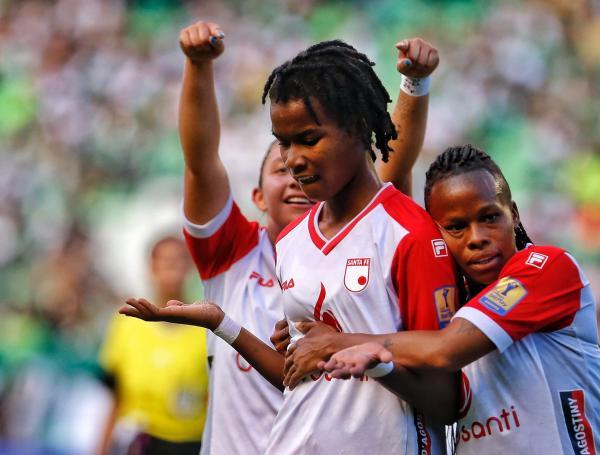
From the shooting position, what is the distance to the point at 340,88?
3.32 metres

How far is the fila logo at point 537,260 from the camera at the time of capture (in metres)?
3.29

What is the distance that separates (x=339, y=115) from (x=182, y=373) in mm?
3633

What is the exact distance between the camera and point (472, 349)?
3.09 m

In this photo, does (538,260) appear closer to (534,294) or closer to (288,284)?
(534,294)

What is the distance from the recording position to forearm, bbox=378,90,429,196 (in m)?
4.23

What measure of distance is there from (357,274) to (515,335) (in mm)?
547

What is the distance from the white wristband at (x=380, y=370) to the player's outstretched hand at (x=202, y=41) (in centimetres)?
172

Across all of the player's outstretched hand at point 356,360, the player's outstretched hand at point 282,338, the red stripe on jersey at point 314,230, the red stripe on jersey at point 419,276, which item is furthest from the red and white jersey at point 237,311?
the player's outstretched hand at point 356,360

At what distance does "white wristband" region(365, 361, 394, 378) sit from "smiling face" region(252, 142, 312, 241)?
150 cm

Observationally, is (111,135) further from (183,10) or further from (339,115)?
(339,115)

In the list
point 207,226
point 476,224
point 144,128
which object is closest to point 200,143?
point 207,226

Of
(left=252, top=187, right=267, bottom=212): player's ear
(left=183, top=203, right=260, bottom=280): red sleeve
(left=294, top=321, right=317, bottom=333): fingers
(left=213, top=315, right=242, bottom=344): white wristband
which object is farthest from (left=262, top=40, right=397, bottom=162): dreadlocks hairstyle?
(left=252, top=187, right=267, bottom=212): player's ear

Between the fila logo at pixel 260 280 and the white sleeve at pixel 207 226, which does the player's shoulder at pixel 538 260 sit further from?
the white sleeve at pixel 207 226

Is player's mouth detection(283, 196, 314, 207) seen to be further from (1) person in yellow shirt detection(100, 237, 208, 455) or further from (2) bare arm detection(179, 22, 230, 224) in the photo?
(1) person in yellow shirt detection(100, 237, 208, 455)
